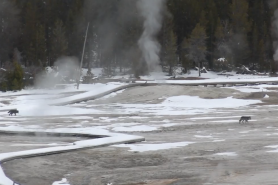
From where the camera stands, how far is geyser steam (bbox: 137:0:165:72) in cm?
4318

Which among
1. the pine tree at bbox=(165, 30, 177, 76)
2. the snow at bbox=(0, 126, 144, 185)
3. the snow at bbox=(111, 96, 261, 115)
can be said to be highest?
the pine tree at bbox=(165, 30, 177, 76)

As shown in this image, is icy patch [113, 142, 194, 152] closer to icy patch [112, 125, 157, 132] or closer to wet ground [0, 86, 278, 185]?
wet ground [0, 86, 278, 185]

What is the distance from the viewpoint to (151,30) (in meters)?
44.8

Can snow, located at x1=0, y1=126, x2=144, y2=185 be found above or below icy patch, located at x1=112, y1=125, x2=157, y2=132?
above

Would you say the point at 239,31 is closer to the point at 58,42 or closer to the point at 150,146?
the point at 58,42

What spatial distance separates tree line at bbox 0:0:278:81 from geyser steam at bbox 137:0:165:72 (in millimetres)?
556

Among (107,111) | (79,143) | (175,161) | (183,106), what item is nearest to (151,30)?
(183,106)

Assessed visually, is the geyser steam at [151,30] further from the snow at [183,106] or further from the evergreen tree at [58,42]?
the snow at [183,106]

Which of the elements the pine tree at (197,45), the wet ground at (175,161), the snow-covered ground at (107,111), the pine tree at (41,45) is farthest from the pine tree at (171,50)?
the wet ground at (175,161)

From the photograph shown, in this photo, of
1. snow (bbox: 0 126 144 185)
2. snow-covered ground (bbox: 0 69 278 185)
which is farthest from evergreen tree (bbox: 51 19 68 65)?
snow (bbox: 0 126 144 185)

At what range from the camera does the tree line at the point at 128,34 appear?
49156mm

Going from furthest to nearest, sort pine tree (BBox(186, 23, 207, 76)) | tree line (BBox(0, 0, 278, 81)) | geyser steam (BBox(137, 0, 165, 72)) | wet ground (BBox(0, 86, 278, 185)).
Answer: pine tree (BBox(186, 23, 207, 76)) < tree line (BBox(0, 0, 278, 81)) < geyser steam (BBox(137, 0, 165, 72)) < wet ground (BBox(0, 86, 278, 185))

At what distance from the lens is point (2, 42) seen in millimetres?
57438

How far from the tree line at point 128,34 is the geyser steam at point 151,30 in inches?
21.9
